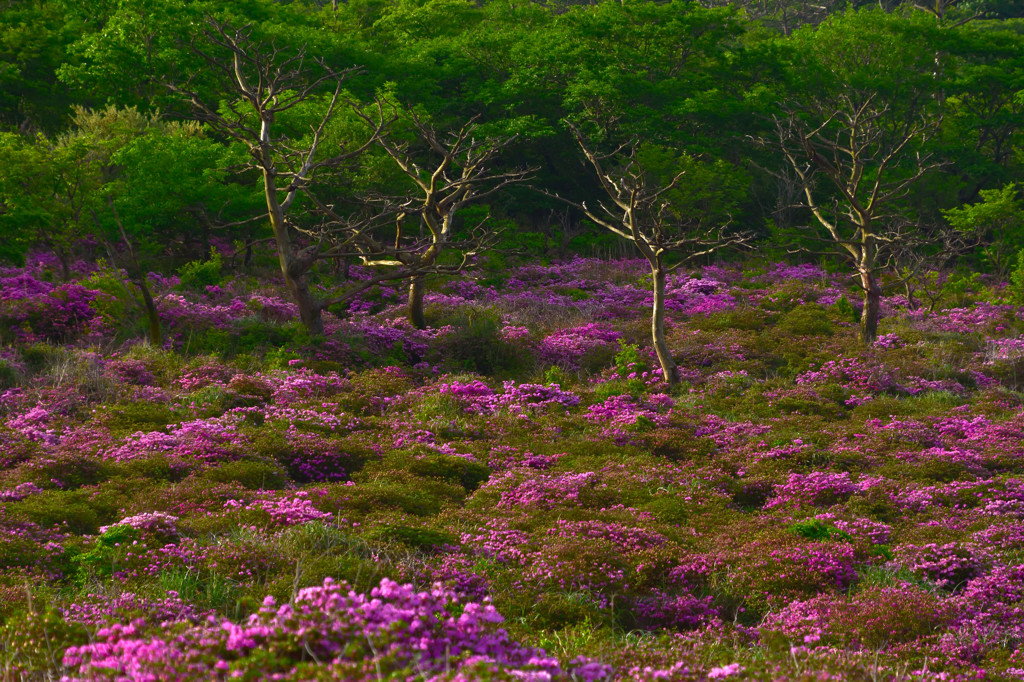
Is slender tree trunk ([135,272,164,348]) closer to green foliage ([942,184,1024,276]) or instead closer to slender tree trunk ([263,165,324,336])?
slender tree trunk ([263,165,324,336])

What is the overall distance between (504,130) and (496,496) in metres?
27.0

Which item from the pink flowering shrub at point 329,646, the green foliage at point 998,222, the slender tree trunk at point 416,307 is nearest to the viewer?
the pink flowering shrub at point 329,646

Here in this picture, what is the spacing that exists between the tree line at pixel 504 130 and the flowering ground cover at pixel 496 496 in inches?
121

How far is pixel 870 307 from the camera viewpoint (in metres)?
20.7

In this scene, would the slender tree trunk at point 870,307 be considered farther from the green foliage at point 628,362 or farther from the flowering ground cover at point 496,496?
the green foliage at point 628,362

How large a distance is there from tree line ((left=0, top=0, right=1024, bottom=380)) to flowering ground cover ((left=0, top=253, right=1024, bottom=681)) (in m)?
3.08

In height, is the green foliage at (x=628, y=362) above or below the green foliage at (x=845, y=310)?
below

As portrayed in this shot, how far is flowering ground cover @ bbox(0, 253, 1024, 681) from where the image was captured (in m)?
5.35

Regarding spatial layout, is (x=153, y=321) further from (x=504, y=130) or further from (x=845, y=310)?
(x=504, y=130)

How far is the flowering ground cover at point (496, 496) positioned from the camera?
5352 millimetres

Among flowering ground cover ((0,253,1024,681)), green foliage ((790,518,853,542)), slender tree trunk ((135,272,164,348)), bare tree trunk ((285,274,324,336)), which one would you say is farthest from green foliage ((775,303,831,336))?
slender tree trunk ((135,272,164,348))

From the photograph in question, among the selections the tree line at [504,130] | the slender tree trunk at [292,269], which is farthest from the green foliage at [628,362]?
the slender tree trunk at [292,269]

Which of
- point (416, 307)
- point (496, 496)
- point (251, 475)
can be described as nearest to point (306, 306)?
point (416, 307)

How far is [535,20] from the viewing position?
46281 millimetres
